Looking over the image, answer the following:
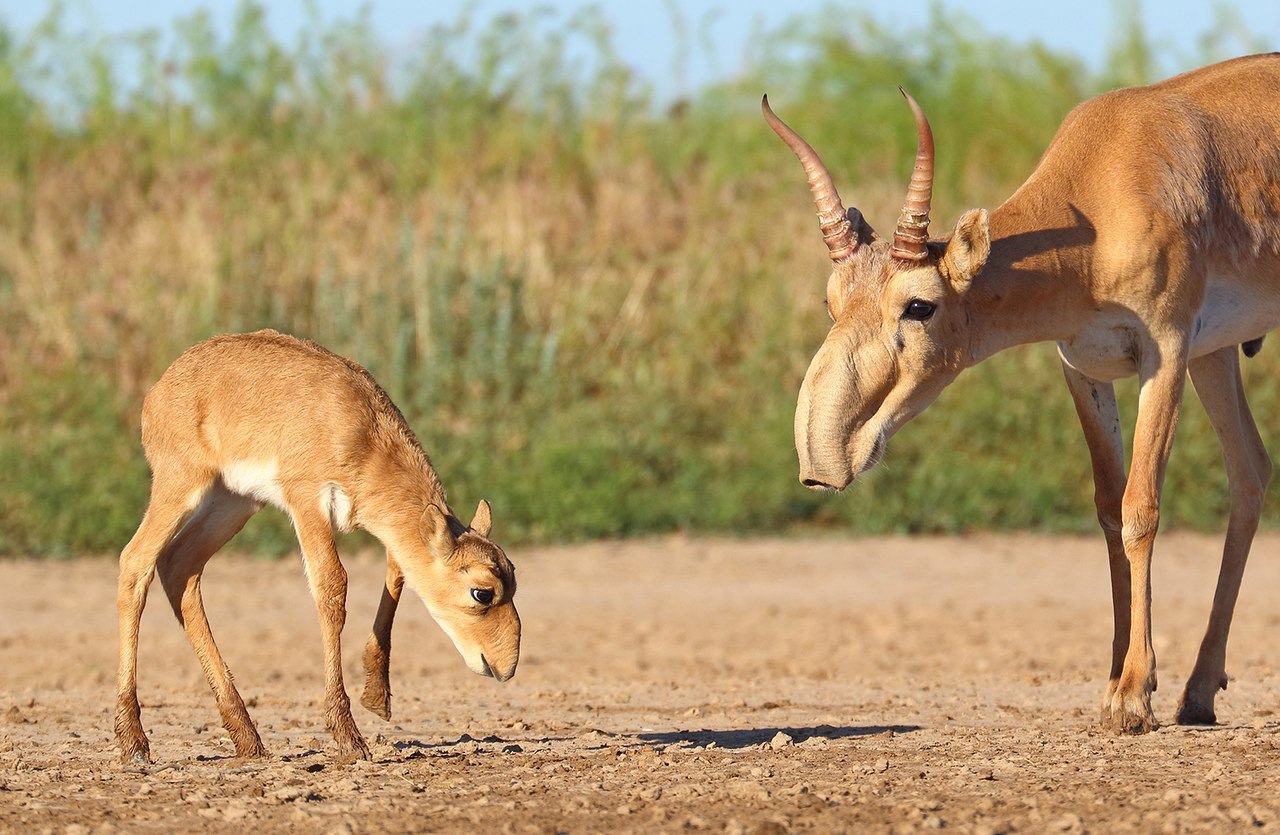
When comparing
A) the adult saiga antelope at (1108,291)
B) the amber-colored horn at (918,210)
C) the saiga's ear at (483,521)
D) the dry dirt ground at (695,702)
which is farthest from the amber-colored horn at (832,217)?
the dry dirt ground at (695,702)

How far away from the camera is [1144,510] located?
604cm

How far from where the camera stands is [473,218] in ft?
52.2

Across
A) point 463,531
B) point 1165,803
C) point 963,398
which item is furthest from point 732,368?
point 1165,803

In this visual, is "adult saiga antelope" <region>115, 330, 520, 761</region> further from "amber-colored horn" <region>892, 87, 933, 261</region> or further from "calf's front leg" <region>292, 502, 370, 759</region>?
"amber-colored horn" <region>892, 87, 933, 261</region>

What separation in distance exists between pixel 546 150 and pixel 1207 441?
25.0 feet

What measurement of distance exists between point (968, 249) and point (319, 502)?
2.34 metres

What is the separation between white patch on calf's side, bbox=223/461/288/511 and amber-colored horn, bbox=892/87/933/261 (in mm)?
2246

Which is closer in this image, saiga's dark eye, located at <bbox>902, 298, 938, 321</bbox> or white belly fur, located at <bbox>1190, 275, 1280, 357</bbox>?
saiga's dark eye, located at <bbox>902, 298, 938, 321</bbox>

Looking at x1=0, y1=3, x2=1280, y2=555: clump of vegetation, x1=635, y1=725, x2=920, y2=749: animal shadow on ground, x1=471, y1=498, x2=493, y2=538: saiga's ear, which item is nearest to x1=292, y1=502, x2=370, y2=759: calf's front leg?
x1=471, y1=498, x2=493, y2=538: saiga's ear

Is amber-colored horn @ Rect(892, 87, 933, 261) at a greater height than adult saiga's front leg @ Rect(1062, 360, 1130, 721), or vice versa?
amber-colored horn @ Rect(892, 87, 933, 261)

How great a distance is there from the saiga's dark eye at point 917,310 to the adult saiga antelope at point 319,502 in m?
1.59

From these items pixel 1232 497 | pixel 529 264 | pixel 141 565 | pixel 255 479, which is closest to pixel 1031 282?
pixel 1232 497

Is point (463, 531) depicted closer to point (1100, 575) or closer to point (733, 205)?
point (1100, 575)

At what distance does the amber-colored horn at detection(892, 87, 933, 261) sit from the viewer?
566cm
